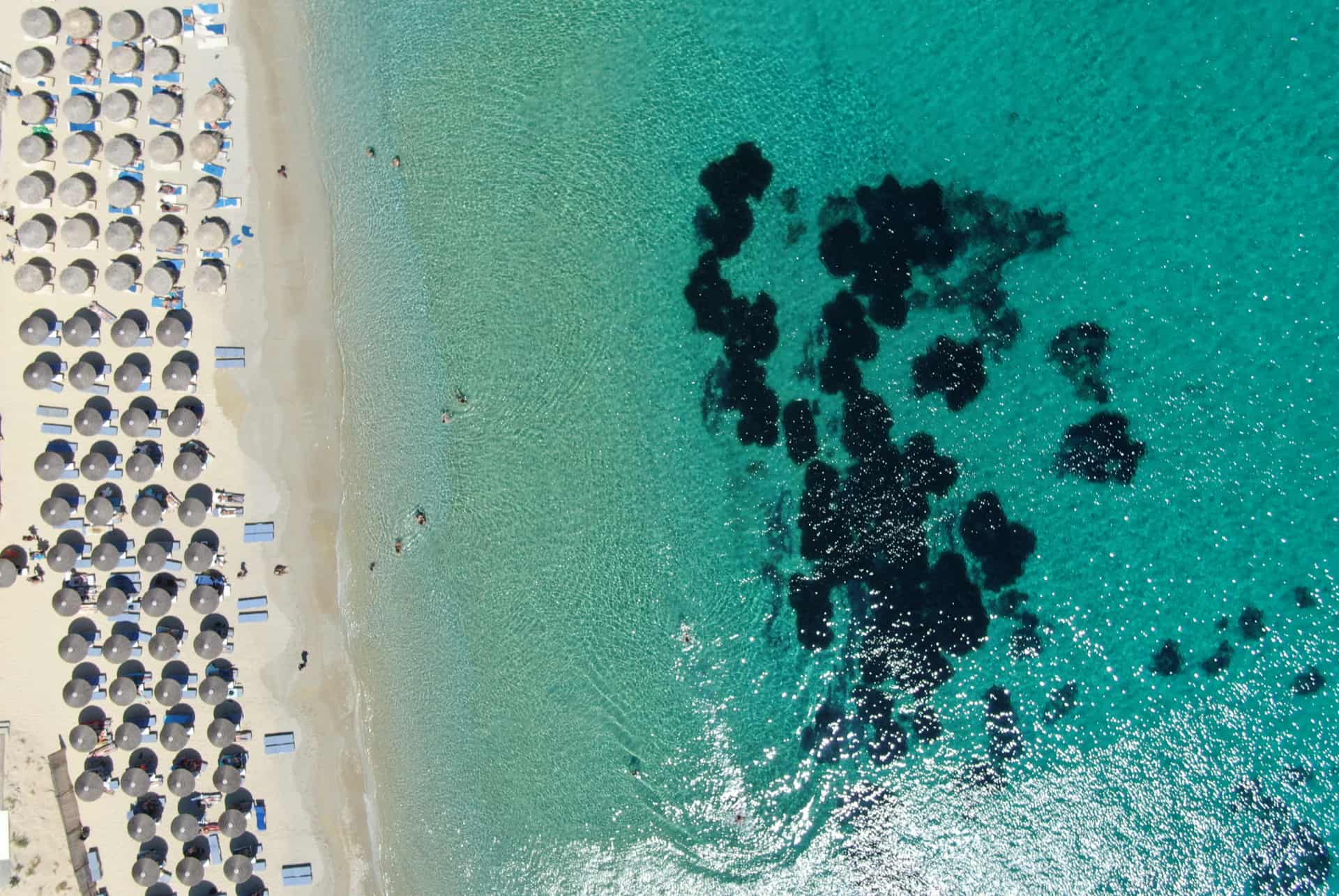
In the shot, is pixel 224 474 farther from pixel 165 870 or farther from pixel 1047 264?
pixel 1047 264

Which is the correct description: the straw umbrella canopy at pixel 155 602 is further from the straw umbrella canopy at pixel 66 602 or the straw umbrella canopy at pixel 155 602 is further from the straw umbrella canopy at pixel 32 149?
the straw umbrella canopy at pixel 32 149

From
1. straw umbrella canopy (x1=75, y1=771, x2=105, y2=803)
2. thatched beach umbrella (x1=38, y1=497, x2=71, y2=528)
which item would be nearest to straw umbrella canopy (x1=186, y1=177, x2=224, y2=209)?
thatched beach umbrella (x1=38, y1=497, x2=71, y2=528)

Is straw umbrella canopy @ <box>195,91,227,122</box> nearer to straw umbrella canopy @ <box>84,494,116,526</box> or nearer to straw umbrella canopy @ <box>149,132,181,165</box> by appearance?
straw umbrella canopy @ <box>149,132,181,165</box>

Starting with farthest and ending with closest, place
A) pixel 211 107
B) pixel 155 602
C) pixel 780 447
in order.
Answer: pixel 780 447 → pixel 211 107 → pixel 155 602

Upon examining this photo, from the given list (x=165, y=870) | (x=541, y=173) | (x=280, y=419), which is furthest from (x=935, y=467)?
(x=165, y=870)

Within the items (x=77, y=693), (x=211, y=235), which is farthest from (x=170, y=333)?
(x=77, y=693)

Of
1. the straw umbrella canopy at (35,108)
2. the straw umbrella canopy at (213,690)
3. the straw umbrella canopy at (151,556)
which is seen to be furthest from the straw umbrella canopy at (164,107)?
the straw umbrella canopy at (213,690)

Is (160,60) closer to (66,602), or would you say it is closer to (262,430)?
(262,430)
